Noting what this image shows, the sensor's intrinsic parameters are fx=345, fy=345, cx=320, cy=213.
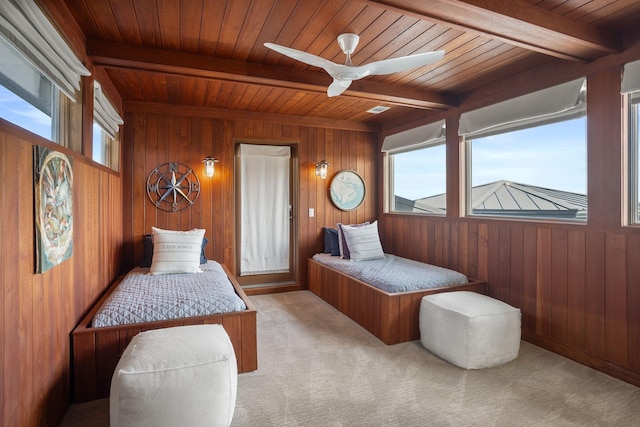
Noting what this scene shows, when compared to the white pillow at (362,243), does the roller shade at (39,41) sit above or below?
above

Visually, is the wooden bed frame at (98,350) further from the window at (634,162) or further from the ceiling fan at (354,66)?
the window at (634,162)

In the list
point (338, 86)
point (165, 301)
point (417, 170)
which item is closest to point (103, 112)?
point (165, 301)

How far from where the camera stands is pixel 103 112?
296 centimetres

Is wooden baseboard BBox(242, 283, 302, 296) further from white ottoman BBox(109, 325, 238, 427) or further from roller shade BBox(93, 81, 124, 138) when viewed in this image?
white ottoman BBox(109, 325, 238, 427)

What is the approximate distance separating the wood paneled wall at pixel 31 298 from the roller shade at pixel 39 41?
39cm

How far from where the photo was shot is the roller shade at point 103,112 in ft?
9.06

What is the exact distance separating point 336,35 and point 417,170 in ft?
8.51

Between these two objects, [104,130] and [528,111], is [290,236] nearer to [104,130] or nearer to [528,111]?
[104,130]

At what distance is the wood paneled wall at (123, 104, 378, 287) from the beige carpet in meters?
1.95

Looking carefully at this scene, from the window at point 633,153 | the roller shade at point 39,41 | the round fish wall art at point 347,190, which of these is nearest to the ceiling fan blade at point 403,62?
the window at point 633,153

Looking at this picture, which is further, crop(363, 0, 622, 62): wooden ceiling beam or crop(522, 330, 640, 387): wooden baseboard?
crop(522, 330, 640, 387): wooden baseboard

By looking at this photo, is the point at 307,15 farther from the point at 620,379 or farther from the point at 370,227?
the point at 620,379

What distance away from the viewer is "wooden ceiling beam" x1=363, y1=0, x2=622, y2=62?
6.18 feet

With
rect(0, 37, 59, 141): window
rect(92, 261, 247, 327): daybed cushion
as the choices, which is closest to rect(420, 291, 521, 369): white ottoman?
rect(92, 261, 247, 327): daybed cushion
